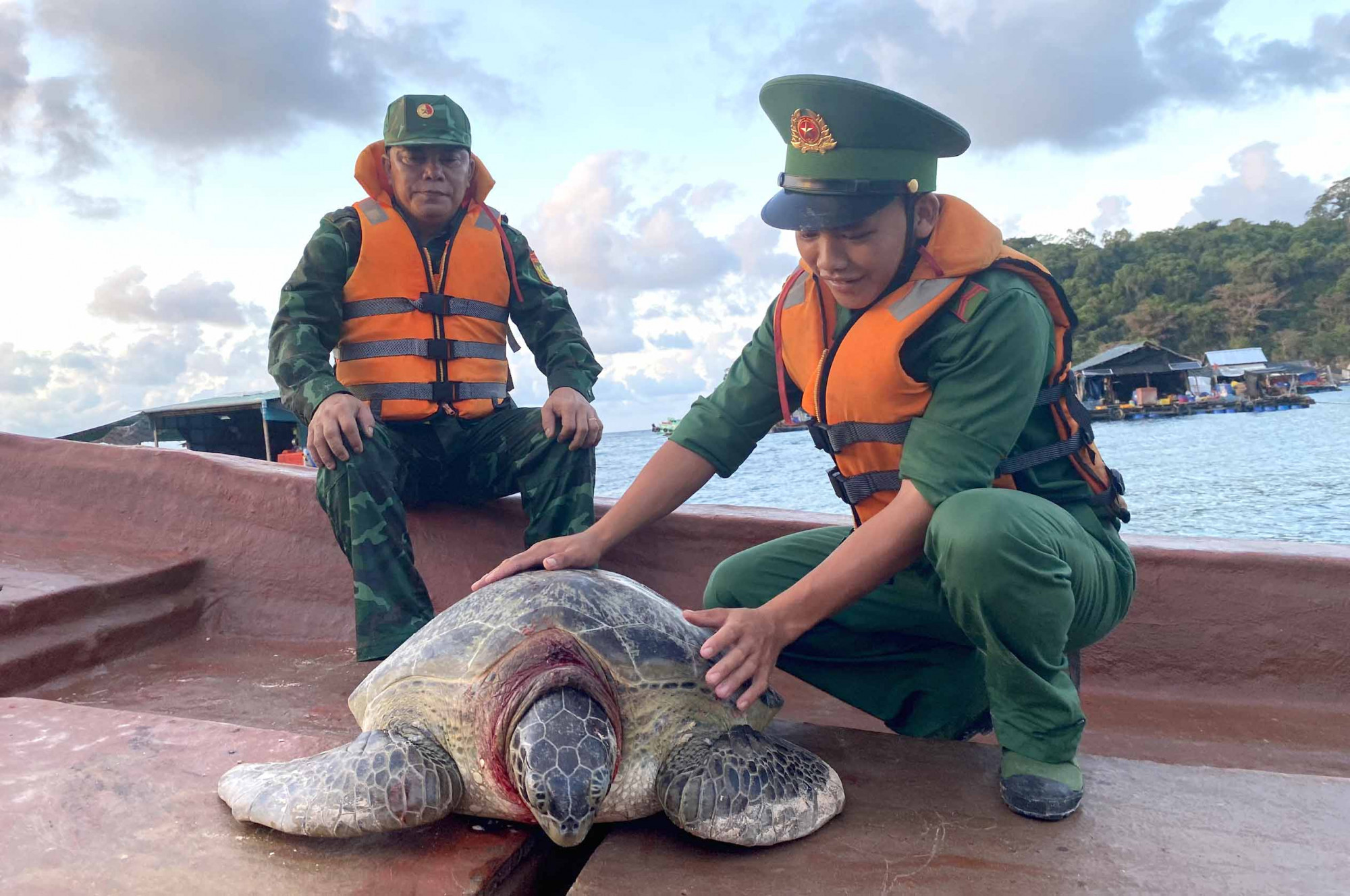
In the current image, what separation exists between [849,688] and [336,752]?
132 centimetres

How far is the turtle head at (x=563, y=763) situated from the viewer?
1457mm

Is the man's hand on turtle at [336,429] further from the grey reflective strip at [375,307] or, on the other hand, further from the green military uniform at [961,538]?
the green military uniform at [961,538]

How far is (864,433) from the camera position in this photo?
202cm

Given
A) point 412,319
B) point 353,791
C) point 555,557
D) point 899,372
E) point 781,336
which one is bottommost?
point 353,791


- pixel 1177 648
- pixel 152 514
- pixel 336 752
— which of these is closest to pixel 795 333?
pixel 336 752

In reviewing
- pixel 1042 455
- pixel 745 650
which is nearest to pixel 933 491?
pixel 1042 455

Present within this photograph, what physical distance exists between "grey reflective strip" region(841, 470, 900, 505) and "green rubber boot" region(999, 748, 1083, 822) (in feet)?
2.13

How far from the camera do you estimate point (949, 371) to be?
6.11ft

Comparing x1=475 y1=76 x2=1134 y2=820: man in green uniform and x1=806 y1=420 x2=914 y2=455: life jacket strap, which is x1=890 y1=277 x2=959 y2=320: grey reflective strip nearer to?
x1=475 y1=76 x2=1134 y2=820: man in green uniform

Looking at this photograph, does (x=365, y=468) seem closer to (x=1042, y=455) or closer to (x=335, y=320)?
(x=335, y=320)

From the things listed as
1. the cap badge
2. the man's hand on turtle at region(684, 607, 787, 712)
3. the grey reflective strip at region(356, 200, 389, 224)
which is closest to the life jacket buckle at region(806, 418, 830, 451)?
the man's hand on turtle at region(684, 607, 787, 712)

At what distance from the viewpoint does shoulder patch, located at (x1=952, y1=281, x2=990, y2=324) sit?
1859 mm

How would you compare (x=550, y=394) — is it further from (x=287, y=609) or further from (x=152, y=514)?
(x=152, y=514)

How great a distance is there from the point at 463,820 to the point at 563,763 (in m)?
0.41
